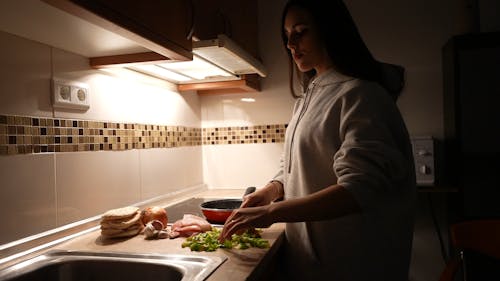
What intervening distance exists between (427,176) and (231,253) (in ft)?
3.92

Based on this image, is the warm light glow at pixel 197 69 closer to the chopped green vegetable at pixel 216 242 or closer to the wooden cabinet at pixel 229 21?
the wooden cabinet at pixel 229 21

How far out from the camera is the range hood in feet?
3.60

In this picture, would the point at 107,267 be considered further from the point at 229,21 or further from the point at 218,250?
the point at 229,21

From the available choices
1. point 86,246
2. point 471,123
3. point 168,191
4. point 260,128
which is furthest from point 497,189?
point 86,246

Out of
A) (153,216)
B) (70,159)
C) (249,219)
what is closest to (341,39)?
(249,219)

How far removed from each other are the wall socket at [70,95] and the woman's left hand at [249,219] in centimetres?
63

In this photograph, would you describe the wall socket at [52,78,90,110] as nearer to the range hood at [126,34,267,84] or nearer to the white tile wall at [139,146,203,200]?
the range hood at [126,34,267,84]

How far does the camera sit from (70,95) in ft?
3.42

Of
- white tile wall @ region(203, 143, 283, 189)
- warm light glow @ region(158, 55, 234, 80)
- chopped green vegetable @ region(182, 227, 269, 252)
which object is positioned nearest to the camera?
chopped green vegetable @ region(182, 227, 269, 252)

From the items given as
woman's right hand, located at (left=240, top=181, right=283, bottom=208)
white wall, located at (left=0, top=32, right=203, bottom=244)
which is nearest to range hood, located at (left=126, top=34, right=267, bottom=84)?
white wall, located at (left=0, top=32, right=203, bottom=244)

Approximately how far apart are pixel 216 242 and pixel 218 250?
33 millimetres

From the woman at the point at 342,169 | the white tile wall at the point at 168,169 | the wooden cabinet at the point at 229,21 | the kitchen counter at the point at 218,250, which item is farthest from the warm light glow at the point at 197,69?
the kitchen counter at the point at 218,250

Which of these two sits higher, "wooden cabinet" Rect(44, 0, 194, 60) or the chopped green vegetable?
"wooden cabinet" Rect(44, 0, 194, 60)

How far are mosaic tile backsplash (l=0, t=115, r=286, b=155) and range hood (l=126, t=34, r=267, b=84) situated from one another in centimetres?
24
